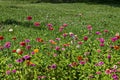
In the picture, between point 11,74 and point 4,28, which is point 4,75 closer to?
point 11,74

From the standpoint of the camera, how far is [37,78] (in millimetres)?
6180

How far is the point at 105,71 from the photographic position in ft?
20.5

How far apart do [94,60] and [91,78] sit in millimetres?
1174

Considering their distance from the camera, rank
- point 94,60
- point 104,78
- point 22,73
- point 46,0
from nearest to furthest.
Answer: point 104,78, point 22,73, point 94,60, point 46,0

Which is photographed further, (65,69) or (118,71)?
(65,69)

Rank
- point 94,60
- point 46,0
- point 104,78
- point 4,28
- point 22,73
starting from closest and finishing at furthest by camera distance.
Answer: point 104,78
point 22,73
point 94,60
point 4,28
point 46,0

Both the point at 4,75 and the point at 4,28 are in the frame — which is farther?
the point at 4,28

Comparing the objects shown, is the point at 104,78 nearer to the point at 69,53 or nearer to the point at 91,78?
the point at 91,78

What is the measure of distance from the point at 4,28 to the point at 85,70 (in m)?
7.35

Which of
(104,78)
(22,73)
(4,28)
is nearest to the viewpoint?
(104,78)

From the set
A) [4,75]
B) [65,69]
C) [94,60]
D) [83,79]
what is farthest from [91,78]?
[4,75]

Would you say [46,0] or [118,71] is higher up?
[118,71]

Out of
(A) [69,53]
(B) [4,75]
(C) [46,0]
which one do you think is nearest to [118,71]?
(A) [69,53]

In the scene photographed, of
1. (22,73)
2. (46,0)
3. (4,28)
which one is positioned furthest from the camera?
(46,0)
